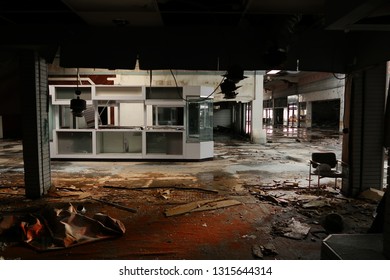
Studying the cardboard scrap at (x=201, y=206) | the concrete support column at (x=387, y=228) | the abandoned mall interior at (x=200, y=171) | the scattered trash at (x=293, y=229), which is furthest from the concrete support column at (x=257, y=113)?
the concrete support column at (x=387, y=228)

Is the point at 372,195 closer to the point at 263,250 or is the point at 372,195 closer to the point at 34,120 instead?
the point at 263,250

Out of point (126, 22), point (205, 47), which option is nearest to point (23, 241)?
point (126, 22)

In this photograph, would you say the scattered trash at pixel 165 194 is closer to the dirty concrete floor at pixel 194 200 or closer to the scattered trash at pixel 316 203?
the dirty concrete floor at pixel 194 200

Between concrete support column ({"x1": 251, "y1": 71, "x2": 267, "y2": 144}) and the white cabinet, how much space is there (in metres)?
5.38

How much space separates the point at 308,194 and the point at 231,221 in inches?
92.9

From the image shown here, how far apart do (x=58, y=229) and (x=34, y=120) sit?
2.65 m

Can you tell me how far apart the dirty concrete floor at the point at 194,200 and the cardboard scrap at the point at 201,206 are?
0.43ft

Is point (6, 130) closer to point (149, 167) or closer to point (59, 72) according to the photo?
point (59, 72)

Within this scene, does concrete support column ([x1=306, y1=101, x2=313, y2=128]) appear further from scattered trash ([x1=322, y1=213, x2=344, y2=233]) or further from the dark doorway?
scattered trash ([x1=322, y1=213, x2=344, y2=233])

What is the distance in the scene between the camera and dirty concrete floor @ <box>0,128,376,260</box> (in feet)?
12.4

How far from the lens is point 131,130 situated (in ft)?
34.2

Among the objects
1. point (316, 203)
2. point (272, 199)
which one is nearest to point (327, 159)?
point (316, 203)

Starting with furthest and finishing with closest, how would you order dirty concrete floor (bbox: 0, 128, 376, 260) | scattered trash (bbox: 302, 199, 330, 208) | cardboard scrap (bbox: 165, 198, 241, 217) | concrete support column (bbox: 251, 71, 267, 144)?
1. concrete support column (bbox: 251, 71, 267, 144)
2. scattered trash (bbox: 302, 199, 330, 208)
3. cardboard scrap (bbox: 165, 198, 241, 217)
4. dirty concrete floor (bbox: 0, 128, 376, 260)

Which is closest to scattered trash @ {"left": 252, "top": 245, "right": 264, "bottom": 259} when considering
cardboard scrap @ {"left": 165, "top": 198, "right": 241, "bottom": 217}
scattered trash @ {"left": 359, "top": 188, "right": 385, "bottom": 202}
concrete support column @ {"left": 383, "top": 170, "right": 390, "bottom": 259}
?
concrete support column @ {"left": 383, "top": 170, "right": 390, "bottom": 259}
